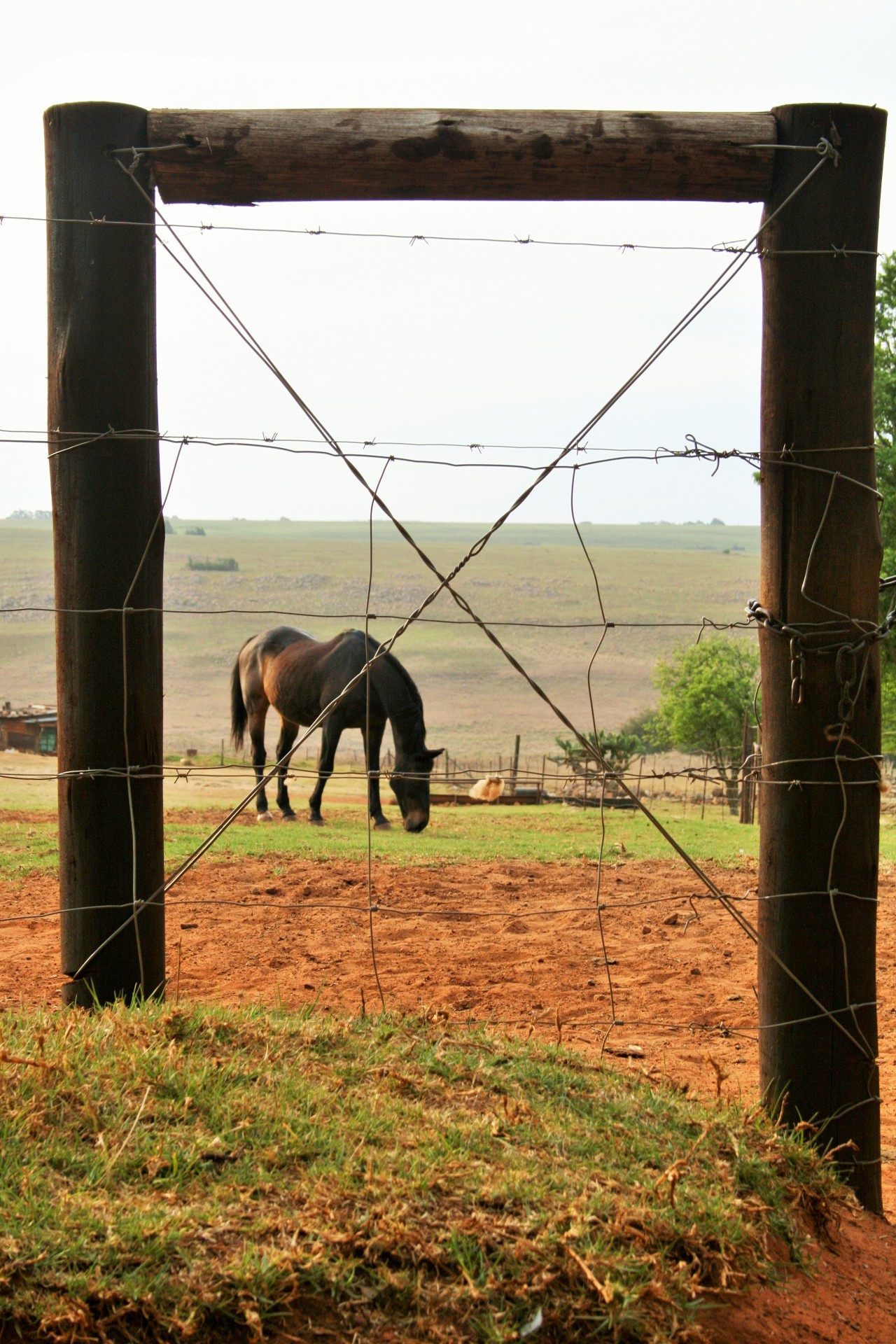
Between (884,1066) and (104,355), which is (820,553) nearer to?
(104,355)

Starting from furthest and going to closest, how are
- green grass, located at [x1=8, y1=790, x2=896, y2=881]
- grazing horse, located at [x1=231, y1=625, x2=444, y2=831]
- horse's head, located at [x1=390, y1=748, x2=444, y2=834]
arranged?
grazing horse, located at [x1=231, y1=625, x2=444, y2=831]
horse's head, located at [x1=390, y1=748, x2=444, y2=834]
green grass, located at [x1=8, y1=790, x2=896, y2=881]

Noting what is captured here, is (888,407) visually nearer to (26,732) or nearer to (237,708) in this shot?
(237,708)

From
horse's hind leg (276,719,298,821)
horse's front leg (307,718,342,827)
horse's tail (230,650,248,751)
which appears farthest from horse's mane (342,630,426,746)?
horse's tail (230,650,248,751)

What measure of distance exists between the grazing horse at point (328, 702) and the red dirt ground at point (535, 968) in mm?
3372

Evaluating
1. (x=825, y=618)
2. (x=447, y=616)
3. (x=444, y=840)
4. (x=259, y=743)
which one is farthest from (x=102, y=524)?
(x=447, y=616)

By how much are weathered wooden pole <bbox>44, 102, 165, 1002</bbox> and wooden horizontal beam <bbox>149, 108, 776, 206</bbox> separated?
0.75 feet

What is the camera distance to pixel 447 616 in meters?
80.4

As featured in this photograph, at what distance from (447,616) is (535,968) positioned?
75294 millimetres

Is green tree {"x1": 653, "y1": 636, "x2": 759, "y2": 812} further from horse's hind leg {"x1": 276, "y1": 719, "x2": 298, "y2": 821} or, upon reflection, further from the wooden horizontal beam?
the wooden horizontal beam

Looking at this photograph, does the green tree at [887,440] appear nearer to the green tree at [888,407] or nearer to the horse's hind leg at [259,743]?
the green tree at [888,407]

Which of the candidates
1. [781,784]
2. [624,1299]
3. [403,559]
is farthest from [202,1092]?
[403,559]

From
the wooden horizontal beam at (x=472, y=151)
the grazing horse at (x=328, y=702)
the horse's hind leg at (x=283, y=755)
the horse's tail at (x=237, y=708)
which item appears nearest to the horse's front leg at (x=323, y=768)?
the grazing horse at (x=328, y=702)

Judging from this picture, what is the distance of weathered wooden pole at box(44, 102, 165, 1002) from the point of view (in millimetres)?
3072

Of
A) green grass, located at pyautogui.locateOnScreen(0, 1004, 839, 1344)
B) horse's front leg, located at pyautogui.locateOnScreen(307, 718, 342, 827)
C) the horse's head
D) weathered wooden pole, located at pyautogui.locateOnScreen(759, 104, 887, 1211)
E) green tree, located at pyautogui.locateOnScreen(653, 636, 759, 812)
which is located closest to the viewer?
green grass, located at pyautogui.locateOnScreen(0, 1004, 839, 1344)
